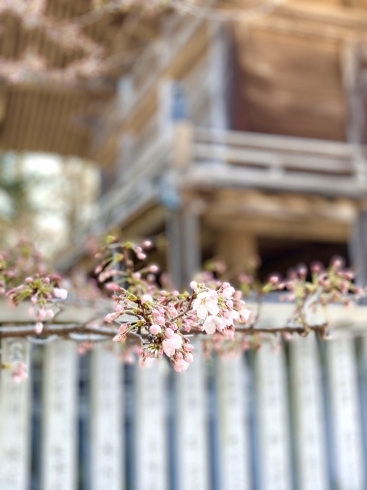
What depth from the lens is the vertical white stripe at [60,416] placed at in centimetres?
245

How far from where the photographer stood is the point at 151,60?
409 inches

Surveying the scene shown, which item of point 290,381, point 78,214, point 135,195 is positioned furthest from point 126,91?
point 290,381

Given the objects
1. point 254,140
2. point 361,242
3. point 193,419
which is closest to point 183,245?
point 254,140

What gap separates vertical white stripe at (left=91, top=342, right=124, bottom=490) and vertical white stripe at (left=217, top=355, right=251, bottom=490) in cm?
43

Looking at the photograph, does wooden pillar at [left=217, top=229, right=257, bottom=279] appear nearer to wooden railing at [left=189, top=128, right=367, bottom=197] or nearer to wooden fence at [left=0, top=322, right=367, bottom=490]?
wooden railing at [left=189, top=128, right=367, bottom=197]

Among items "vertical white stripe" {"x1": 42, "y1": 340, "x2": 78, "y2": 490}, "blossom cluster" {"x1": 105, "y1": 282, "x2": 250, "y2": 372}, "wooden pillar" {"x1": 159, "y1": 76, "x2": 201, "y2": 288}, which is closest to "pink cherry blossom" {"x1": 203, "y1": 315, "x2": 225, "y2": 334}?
"blossom cluster" {"x1": 105, "y1": 282, "x2": 250, "y2": 372}

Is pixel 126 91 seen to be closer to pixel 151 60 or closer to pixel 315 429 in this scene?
pixel 151 60

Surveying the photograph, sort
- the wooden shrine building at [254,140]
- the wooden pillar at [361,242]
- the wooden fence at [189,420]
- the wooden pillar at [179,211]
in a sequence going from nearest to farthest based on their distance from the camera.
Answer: the wooden fence at [189,420], the wooden pillar at [179,211], the wooden shrine building at [254,140], the wooden pillar at [361,242]

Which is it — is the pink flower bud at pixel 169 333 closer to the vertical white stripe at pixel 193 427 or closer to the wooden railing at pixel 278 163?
the vertical white stripe at pixel 193 427

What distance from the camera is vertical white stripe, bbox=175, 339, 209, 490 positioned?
8.54 ft

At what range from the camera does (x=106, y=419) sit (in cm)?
256

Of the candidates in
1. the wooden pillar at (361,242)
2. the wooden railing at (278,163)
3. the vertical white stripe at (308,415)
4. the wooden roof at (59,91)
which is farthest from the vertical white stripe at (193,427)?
the wooden roof at (59,91)

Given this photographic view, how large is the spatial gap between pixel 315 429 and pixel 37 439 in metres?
1.17

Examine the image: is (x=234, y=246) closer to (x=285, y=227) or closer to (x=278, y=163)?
(x=285, y=227)
